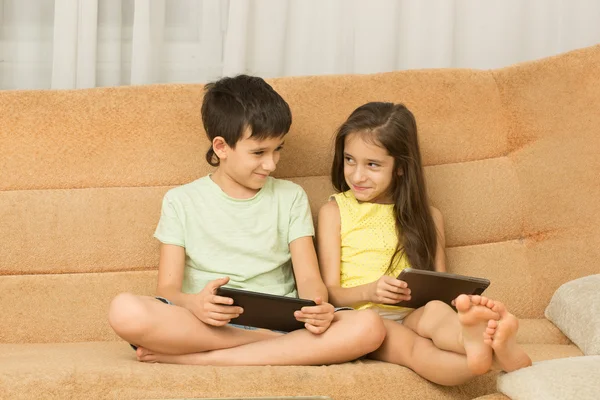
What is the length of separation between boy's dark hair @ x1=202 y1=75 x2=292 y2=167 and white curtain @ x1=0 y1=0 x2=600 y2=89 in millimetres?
488

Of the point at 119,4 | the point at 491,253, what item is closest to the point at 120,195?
the point at 119,4

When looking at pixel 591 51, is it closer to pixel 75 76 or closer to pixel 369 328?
pixel 369 328

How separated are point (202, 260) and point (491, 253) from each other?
791mm

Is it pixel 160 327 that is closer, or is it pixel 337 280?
pixel 160 327

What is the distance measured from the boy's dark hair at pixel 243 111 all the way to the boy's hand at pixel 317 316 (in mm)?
479

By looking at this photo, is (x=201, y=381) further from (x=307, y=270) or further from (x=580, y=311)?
(x=580, y=311)

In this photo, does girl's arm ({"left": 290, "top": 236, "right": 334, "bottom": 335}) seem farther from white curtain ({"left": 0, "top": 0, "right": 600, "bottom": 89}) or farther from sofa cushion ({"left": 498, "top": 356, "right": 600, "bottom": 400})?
white curtain ({"left": 0, "top": 0, "right": 600, "bottom": 89})

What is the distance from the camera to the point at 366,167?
224 centimetres

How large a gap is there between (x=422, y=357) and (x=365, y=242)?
1.57 feet

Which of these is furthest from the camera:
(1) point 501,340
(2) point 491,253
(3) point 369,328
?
(2) point 491,253

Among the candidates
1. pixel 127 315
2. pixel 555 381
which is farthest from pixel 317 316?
pixel 555 381

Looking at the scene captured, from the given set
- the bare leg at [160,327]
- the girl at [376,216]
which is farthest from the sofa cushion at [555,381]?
the bare leg at [160,327]

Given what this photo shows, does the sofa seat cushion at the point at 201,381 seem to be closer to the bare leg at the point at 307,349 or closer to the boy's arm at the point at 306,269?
the bare leg at the point at 307,349

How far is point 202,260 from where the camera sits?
219cm
